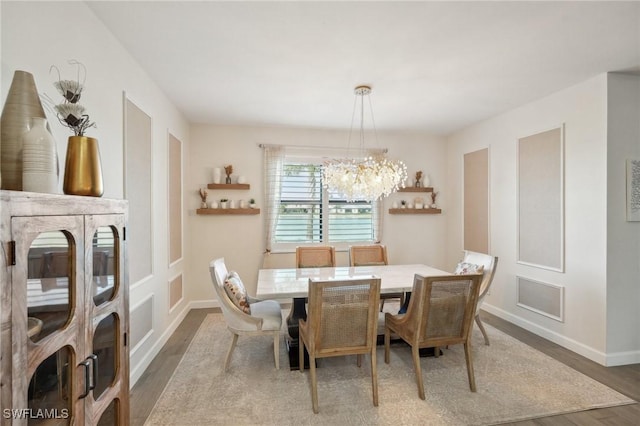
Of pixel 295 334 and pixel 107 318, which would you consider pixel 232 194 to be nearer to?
pixel 295 334

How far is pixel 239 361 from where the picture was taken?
111 inches

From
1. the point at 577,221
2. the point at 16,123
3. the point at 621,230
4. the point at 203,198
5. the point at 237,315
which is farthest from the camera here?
the point at 203,198

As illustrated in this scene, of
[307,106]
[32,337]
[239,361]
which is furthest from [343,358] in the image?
[307,106]

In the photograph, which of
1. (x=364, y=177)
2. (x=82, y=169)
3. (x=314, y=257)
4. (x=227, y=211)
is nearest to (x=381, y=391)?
(x=314, y=257)

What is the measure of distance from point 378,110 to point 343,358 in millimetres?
3036

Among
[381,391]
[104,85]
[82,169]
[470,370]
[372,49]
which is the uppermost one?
[372,49]

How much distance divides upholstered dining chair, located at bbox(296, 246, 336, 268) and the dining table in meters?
0.34

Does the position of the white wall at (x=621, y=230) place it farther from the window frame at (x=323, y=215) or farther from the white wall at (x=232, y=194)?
the white wall at (x=232, y=194)

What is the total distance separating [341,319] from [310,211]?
2.71 meters

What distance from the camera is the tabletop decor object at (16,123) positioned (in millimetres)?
1000

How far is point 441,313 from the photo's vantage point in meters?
2.29

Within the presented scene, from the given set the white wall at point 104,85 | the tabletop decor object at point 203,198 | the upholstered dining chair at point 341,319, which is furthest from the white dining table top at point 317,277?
the tabletop decor object at point 203,198

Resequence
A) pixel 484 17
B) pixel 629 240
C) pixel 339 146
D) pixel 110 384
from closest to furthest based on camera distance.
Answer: pixel 110 384 < pixel 484 17 < pixel 629 240 < pixel 339 146

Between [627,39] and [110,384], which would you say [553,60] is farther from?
[110,384]
